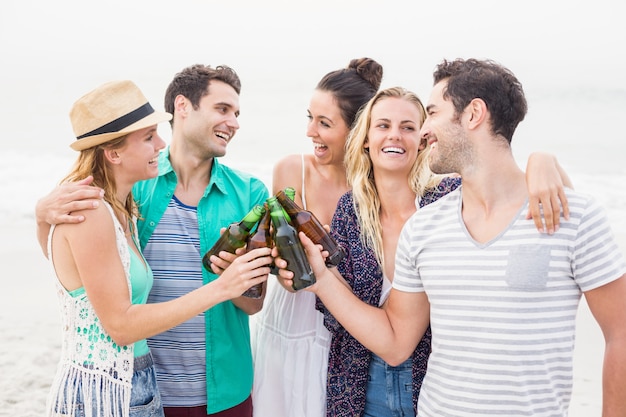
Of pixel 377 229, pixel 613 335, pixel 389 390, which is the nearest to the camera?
pixel 613 335

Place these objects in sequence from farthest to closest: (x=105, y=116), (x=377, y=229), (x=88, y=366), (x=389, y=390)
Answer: (x=377, y=229) < (x=389, y=390) < (x=105, y=116) < (x=88, y=366)

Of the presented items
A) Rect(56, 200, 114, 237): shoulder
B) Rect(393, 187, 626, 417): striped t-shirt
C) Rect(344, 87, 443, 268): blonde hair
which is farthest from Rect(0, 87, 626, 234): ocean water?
Rect(393, 187, 626, 417): striped t-shirt

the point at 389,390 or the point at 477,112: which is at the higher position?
the point at 477,112

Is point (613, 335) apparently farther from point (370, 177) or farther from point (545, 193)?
point (370, 177)

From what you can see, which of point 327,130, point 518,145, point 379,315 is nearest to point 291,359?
point 379,315

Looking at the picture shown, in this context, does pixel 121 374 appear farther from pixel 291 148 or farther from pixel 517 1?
pixel 517 1

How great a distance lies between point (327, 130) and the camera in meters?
4.07

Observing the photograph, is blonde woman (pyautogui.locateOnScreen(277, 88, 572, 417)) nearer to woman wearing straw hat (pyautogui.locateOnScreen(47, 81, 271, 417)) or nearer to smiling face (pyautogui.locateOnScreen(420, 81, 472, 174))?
smiling face (pyautogui.locateOnScreen(420, 81, 472, 174))

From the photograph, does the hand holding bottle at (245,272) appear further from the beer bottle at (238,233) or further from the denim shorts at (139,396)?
the denim shorts at (139,396)

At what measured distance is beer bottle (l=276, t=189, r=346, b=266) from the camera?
269 cm

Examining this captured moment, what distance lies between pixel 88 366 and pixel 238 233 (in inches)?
32.8

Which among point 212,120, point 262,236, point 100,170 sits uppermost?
point 212,120

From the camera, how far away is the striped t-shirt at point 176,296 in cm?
323

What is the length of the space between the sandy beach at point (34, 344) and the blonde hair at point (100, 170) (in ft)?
12.9
